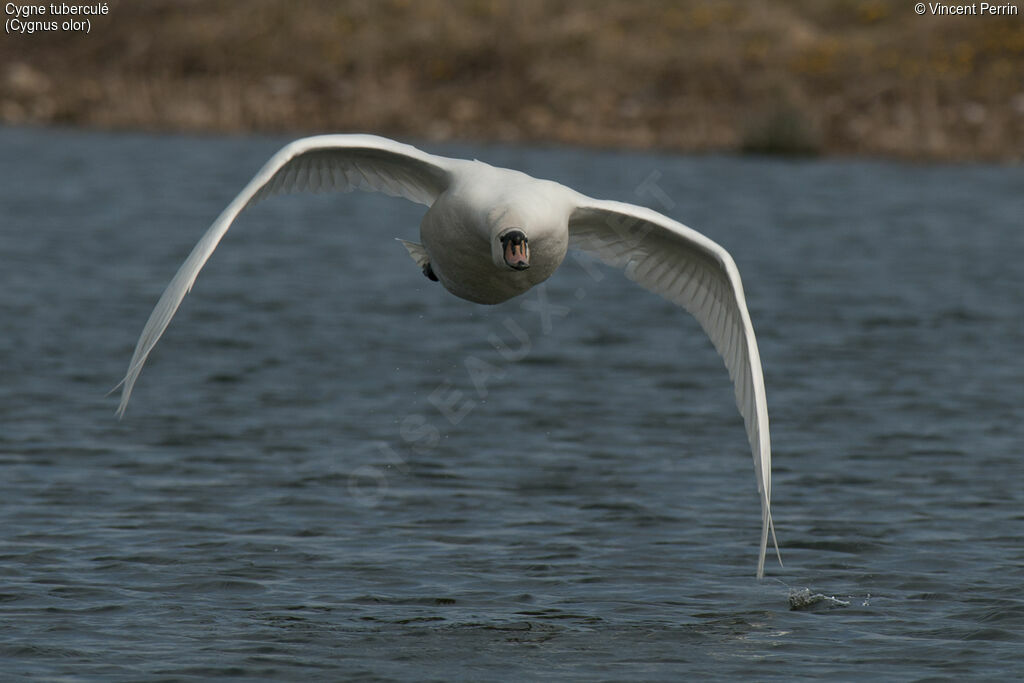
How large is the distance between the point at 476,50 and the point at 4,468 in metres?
35.6

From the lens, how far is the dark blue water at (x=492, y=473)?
9.79m

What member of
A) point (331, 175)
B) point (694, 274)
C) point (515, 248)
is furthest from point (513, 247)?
point (331, 175)

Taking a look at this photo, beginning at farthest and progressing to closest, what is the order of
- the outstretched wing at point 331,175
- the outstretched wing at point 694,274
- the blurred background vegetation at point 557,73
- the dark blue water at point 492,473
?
1. the blurred background vegetation at point 557,73
2. the dark blue water at point 492,473
3. the outstretched wing at point 694,274
4. the outstretched wing at point 331,175

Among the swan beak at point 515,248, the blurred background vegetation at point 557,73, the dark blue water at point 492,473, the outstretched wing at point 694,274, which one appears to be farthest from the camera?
the blurred background vegetation at point 557,73

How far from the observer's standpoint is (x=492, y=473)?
552 inches

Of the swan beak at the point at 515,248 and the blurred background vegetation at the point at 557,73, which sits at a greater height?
the blurred background vegetation at the point at 557,73

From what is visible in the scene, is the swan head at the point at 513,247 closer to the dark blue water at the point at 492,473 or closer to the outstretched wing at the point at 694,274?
the outstretched wing at the point at 694,274

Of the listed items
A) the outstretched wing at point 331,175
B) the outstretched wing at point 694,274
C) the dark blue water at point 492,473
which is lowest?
the dark blue water at point 492,473

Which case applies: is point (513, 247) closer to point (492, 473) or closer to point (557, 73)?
point (492, 473)

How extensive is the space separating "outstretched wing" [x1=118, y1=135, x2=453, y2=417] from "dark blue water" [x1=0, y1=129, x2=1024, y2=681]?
1981 millimetres

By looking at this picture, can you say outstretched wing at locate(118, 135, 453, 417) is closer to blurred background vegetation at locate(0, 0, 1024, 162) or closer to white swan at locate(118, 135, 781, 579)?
white swan at locate(118, 135, 781, 579)

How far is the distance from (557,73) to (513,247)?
37.7m

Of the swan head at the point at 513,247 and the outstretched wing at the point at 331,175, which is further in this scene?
the outstretched wing at the point at 331,175

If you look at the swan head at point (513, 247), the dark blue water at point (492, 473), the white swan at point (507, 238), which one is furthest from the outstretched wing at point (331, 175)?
the dark blue water at point (492, 473)
